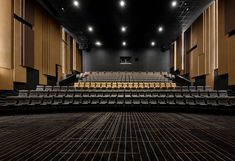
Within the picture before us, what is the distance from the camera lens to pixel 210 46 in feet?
17.1

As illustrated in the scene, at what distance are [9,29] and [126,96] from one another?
279cm

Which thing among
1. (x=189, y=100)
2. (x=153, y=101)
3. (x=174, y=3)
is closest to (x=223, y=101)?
(x=189, y=100)

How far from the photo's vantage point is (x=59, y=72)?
260 inches

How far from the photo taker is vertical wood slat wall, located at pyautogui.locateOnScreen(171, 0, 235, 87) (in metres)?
4.30

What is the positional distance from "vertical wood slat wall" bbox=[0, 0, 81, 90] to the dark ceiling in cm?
55

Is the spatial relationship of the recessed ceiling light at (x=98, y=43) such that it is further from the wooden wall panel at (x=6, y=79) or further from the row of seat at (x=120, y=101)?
the wooden wall panel at (x=6, y=79)

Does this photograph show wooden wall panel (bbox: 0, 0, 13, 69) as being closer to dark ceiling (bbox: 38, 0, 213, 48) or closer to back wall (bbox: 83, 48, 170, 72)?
dark ceiling (bbox: 38, 0, 213, 48)

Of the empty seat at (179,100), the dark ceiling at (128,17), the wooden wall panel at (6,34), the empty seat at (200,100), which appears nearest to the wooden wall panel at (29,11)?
the dark ceiling at (128,17)

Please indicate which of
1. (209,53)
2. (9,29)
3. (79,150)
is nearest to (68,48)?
(9,29)

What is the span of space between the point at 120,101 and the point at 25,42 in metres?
2.55

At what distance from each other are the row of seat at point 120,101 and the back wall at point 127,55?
590 cm

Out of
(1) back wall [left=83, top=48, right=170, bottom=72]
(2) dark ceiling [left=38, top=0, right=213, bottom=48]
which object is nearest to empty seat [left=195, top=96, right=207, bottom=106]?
(2) dark ceiling [left=38, top=0, right=213, bottom=48]

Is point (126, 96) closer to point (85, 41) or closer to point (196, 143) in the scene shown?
point (196, 143)

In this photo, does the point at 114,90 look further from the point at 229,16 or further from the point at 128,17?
the point at 229,16
